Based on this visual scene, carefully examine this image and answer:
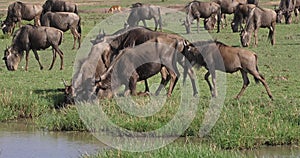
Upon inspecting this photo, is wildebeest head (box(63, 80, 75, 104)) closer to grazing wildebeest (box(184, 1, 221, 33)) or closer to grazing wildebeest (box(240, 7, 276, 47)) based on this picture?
grazing wildebeest (box(240, 7, 276, 47))

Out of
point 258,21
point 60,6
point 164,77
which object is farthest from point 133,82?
point 60,6

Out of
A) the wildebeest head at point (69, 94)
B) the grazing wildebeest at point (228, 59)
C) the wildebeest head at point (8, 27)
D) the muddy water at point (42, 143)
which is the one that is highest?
the grazing wildebeest at point (228, 59)

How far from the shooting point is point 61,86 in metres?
15.7

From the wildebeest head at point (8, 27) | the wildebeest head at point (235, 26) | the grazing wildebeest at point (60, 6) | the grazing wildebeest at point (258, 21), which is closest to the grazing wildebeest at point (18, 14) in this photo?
the wildebeest head at point (8, 27)

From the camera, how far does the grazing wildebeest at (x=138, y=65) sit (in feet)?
44.1

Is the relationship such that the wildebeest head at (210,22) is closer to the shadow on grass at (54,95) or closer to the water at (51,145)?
the shadow on grass at (54,95)

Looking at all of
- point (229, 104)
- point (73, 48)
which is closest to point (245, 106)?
point (229, 104)

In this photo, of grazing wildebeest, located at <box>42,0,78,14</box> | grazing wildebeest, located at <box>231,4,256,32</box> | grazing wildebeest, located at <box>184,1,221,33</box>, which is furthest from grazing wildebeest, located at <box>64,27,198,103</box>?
grazing wildebeest, located at <box>42,0,78,14</box>

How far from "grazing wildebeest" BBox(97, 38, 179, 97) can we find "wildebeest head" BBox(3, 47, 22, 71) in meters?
5.90

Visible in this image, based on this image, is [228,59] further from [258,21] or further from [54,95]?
[258,21]

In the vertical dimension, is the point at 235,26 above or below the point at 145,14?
below

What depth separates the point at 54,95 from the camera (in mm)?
14227

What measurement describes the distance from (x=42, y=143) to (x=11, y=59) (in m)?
7.95

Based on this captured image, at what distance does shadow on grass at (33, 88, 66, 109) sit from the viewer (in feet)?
45.1
